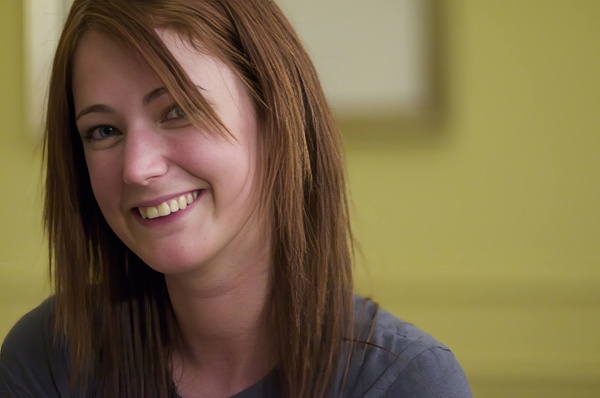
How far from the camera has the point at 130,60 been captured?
0.92 meters

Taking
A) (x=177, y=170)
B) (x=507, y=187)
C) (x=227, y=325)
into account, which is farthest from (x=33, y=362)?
(x=507, y=187)

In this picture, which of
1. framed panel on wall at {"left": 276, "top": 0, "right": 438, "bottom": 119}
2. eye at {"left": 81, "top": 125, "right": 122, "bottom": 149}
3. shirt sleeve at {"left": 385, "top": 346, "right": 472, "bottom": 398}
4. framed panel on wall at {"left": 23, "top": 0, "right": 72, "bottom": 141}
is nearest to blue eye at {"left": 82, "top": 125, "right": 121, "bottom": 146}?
A: eye at {"left": 81, "top": 125, "right": 122, "bottom": 149}

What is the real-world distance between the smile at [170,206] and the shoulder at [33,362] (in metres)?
0.30

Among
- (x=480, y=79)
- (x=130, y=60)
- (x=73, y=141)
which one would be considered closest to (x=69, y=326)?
(x=73, y=141)

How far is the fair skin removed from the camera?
3.00ft

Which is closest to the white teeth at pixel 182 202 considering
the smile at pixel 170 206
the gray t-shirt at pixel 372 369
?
the smile at pixel 170 206

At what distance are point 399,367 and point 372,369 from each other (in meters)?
0.03

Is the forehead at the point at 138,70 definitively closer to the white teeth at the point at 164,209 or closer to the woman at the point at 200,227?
the woman at the point at 200,227

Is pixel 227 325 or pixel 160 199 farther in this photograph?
pixel 227 325

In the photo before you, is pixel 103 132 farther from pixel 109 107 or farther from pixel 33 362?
pixel 33 362

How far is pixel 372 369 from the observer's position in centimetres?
98

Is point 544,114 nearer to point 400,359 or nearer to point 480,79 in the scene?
point 480,79

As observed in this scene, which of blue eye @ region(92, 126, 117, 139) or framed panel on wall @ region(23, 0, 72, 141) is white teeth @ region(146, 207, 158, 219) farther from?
framed panel on wall @ region(23, 0, 72, 141)

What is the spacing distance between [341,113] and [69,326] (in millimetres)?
1059
